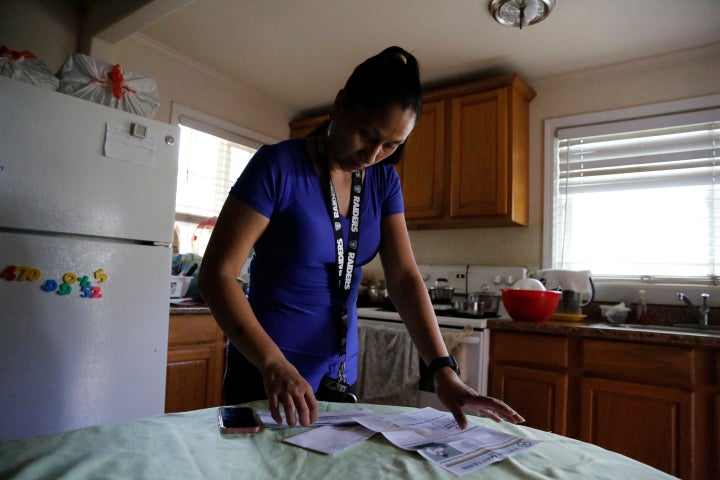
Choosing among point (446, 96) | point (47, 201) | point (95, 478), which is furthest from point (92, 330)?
point (446, 96)

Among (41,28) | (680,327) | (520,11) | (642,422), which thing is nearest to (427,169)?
(520,11)

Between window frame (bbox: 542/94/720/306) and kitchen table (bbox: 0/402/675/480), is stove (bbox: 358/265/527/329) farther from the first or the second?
kitchen table (bbox: 0/402/675/480)

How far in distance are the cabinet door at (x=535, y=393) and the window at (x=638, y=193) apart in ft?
3.02

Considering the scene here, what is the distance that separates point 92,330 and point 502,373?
179 cm

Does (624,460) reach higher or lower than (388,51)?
lower

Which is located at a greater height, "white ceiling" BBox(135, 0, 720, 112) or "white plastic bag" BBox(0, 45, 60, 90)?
"white ceiling" BBox(135, 0, 720, 112)

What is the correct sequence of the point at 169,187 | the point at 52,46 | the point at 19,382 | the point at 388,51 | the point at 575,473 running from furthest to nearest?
the point at 52,46 < the point at 169,187 < the point at 19,382 < the point at 388,51 < the point at 575,473

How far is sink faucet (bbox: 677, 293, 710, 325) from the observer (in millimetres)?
2330

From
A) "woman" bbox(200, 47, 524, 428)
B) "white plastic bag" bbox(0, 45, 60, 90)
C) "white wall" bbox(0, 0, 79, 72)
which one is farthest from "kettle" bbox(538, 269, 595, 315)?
"white wall" bbox(0, 0, 79, 72)

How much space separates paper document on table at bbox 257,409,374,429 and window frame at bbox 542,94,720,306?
7.70 feet

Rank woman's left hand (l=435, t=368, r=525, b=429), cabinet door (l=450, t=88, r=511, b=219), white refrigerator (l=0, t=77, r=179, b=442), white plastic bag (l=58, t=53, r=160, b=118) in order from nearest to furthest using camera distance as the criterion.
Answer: woman's left hand (l=435, t=368, r=525, b=429) → white refrigerator (l=0, t=77, r=179, b=442) → white plastic bag (l=58, t=53, r=160, b=118) → cabinet door (l=450, t=88, r=511, b=219)

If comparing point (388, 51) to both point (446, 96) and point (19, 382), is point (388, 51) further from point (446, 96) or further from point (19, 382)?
point (446, 96)

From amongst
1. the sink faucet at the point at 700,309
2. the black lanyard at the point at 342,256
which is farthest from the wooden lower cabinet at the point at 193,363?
the sink faucet at the point at 700,309

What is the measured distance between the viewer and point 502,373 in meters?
2.28
